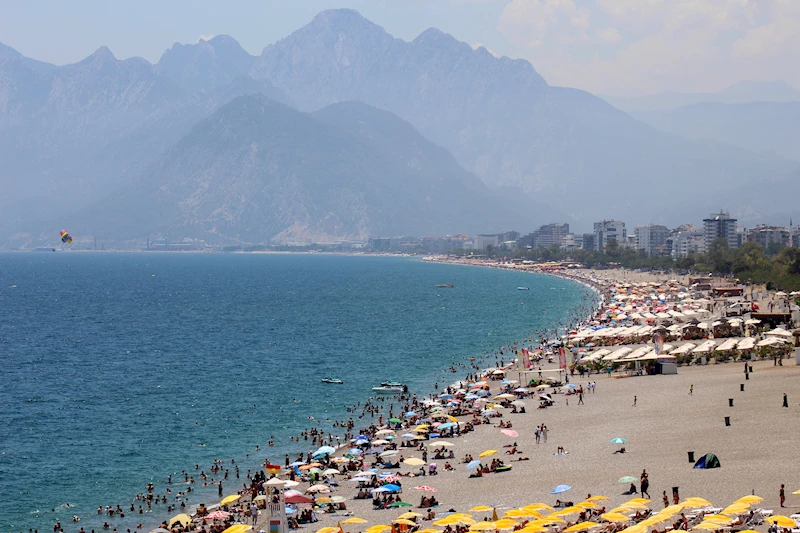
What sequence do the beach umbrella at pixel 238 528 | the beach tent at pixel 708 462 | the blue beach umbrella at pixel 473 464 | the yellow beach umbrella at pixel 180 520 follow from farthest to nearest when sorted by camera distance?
1. the blue beach umbrella at pixel 473 464
2. the yellow beach umbrella at pixel 180 520
3. the beach tent at pixel 708 462
4. the beach umbrella at pixel 238 528

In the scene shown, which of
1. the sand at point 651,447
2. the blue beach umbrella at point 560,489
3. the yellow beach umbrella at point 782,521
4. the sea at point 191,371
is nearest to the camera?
the yellow beach umbrella at point 782,521

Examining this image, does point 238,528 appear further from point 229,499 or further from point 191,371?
point 191,371

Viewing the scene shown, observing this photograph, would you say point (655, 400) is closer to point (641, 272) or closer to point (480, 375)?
point (480, 375)

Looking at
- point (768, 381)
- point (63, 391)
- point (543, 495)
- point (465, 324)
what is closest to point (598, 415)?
point (768, 381)

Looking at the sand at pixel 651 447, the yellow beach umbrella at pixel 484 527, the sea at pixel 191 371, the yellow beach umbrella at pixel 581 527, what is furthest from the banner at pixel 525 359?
the yellow beach umbrella at pixel 581 527

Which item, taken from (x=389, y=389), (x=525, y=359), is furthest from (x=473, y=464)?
(x=525, y=359)

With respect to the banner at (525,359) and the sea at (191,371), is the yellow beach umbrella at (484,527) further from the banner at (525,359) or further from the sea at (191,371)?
the banner at (525,359)

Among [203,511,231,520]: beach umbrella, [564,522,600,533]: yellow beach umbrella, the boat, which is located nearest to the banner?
the boat

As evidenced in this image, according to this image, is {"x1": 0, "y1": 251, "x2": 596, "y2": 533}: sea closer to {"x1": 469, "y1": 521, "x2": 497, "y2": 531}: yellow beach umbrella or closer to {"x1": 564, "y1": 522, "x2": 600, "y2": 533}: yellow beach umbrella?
{"x1": 469, "y1": 521, "x2": 497, "y2": 531}: yellow beach umbrella
